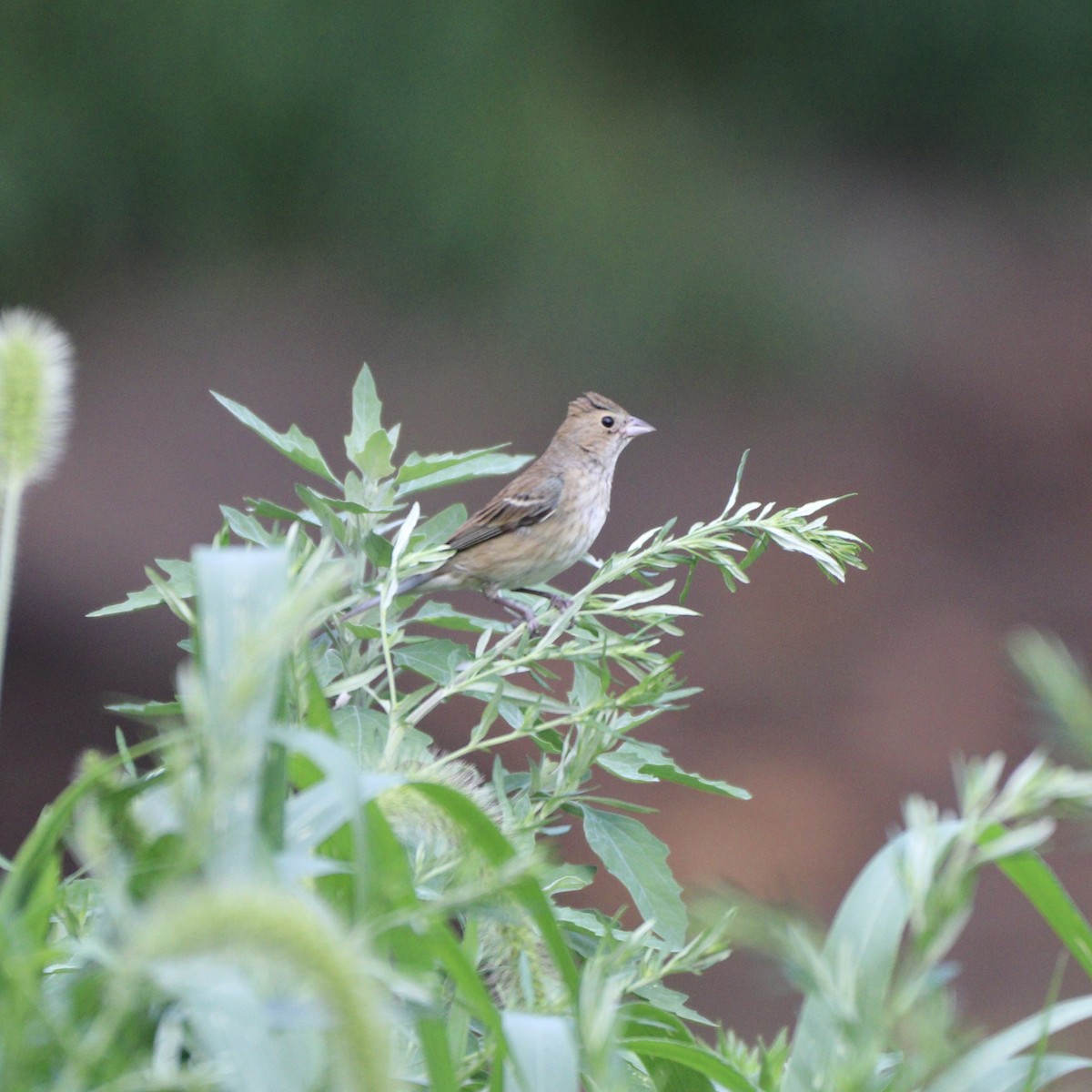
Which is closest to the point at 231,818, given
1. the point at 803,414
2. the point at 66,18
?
the point at 66,18

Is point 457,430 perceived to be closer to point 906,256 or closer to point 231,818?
point 906,256

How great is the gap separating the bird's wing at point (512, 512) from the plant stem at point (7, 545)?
2834 millimetres

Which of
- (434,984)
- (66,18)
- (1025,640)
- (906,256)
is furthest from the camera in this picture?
(906,256)

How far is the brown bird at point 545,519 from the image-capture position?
3.64 meters

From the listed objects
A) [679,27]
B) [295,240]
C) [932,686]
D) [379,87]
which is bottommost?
[932,686]

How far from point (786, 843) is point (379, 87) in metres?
4.79

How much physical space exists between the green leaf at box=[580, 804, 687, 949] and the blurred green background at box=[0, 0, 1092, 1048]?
20.1ft

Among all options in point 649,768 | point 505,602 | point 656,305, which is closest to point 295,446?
point 649,768

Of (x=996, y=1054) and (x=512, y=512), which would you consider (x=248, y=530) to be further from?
(x=512, y=512)

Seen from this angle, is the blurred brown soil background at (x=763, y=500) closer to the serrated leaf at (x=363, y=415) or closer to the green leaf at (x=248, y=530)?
the serrated leaf at (x=363, y=415)

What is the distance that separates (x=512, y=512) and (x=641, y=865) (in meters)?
2.38

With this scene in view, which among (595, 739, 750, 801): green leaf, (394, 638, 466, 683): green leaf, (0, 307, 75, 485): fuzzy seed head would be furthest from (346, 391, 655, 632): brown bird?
(0, 307, 75, 485): fuzzy seed head

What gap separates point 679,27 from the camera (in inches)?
401

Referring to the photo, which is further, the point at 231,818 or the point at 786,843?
the point at 786,843
